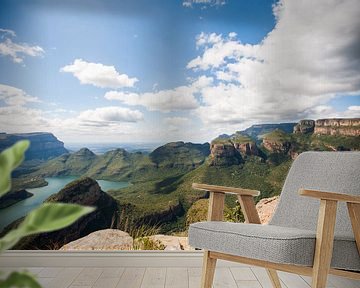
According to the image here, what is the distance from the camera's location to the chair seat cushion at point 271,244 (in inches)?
72.2

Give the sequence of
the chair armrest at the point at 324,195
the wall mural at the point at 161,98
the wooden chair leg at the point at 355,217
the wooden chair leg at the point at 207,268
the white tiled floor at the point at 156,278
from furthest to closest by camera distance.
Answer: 1. the wall mural at the point at 161,98
2. the white tiled floor at the point at 156,278
3. the wooden chair leg at the point at 207,268
4. the wooden chair leg at the point at 355,217
5. the chair armrest at the point at 324,195

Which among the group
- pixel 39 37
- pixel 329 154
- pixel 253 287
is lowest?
pixel 253 287

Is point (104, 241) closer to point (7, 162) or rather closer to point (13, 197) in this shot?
point (13, 197)

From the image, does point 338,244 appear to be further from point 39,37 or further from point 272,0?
point 39,37

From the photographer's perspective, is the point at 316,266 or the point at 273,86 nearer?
the point at 316,266

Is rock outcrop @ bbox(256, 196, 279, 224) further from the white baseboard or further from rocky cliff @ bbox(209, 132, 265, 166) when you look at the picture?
the white baseboard

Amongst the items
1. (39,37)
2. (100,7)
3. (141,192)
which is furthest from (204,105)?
(39,37)

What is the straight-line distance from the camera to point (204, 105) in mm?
3838

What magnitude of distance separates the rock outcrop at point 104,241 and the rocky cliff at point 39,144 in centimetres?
77

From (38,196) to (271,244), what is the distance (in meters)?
2.40

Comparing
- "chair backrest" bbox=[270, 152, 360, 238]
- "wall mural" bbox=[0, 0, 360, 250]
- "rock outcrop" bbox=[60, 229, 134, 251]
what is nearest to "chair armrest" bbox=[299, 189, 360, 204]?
"chair backrest" bbox=[270, 152, 360, 238]

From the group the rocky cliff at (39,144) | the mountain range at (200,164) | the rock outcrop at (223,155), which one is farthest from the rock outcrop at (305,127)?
the rocky cliff at (39,144)

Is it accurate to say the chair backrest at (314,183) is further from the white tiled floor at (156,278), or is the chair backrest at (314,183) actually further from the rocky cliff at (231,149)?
the rocky cliff at (231,149)

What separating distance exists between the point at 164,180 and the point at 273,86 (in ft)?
3.81
